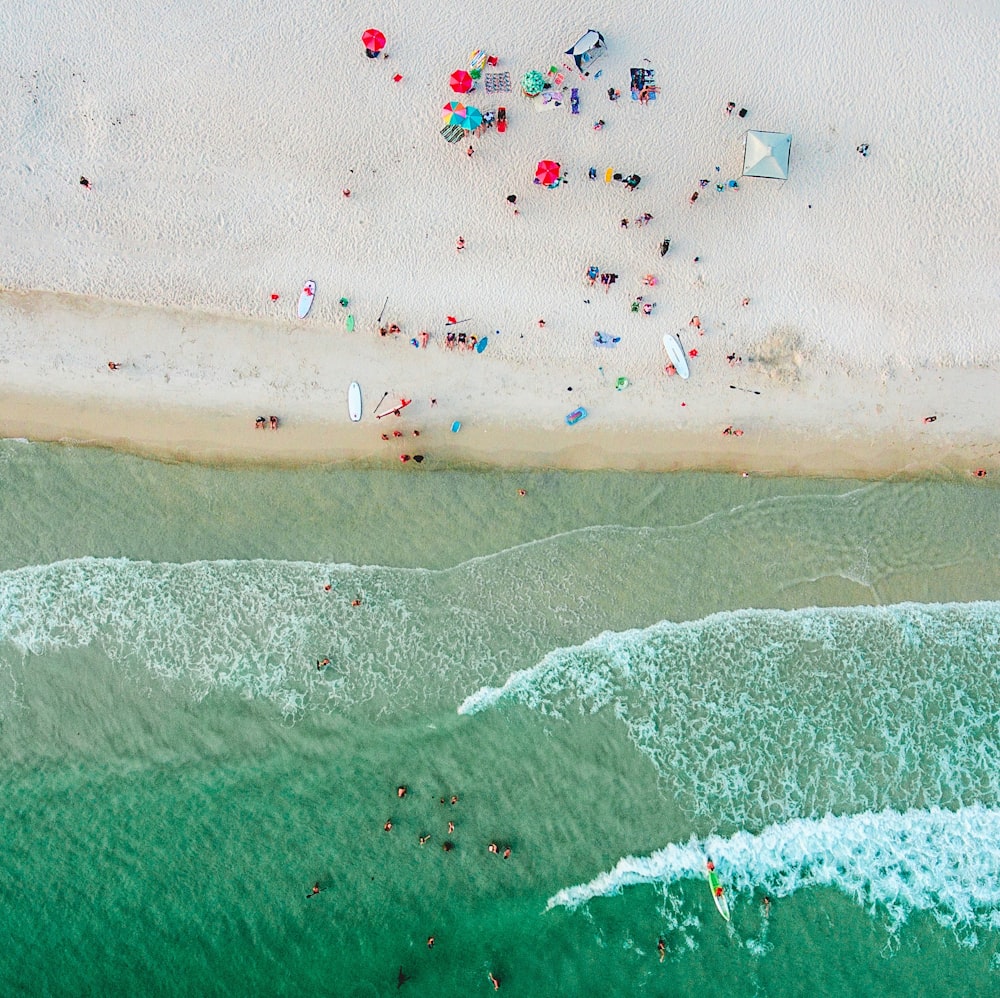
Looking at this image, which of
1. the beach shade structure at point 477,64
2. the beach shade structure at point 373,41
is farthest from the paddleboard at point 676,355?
the beach shade structure at point 373,41

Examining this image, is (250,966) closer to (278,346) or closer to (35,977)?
(35,977)

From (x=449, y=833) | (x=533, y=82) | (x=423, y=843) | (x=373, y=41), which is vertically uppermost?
(x=373, y=41)

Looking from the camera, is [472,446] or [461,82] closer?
[461,82]

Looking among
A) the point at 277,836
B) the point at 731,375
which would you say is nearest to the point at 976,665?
the point at 731,375

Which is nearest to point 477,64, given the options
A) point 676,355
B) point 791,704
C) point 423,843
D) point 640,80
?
point 640,80

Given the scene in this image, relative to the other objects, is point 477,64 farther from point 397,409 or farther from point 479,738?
point 479,738

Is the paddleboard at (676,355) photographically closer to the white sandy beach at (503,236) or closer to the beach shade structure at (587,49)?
the white sandy beach at (503,236)
